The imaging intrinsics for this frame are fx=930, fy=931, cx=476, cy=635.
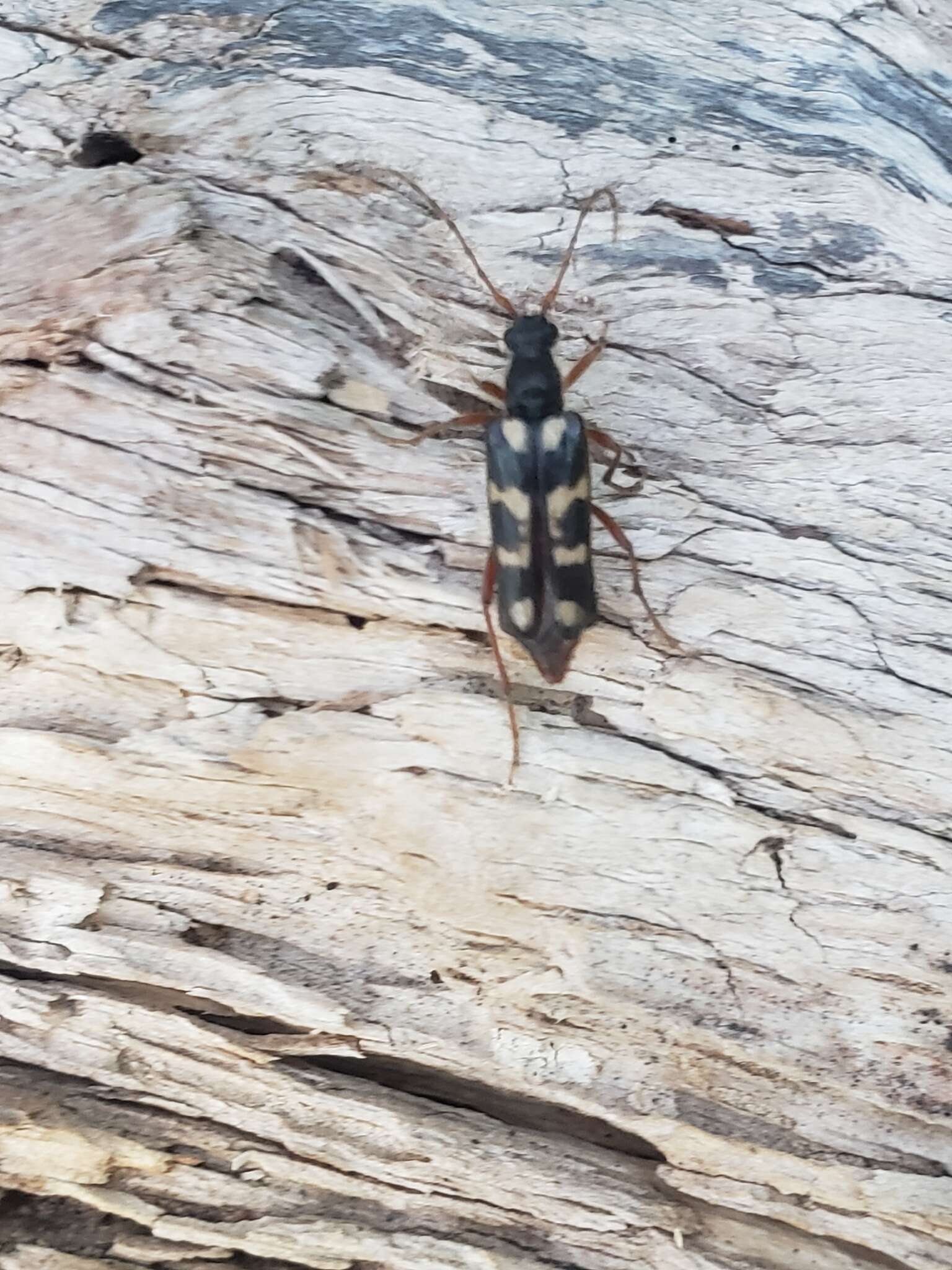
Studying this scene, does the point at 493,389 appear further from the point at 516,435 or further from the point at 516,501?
the point at 516,501

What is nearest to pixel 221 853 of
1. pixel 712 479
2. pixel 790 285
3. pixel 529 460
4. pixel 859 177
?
pixel 529 460

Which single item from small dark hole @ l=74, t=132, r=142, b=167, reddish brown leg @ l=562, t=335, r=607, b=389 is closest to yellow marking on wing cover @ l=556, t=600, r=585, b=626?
reddish brown leg @ l=562, t=335, r=607, b=389

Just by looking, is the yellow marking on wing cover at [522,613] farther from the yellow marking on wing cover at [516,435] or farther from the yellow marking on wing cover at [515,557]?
the yellow marking on wing cover at [516,435]

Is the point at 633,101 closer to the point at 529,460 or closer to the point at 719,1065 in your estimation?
the point at 529,460

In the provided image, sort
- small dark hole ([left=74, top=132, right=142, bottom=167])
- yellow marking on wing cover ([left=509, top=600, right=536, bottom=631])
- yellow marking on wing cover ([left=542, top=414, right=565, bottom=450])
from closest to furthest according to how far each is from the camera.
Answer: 1. yellow marking on wing cover ([left=509, top=600, right=536, bottom=631])
2. yellow marking on wing cover ([left=542, top=414, right=565, bottom=450])
3. small dark hole ([left=74, top=132, right=142, bottom=167])

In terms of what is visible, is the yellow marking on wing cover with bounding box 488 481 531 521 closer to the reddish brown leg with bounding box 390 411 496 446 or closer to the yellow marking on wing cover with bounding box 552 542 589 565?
the yellow marking on wing cover with bounding box 552 542 589 565

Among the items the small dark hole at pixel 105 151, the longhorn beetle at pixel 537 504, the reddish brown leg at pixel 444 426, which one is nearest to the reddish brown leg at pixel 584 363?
the longhorn beetle at pixel 537 504
